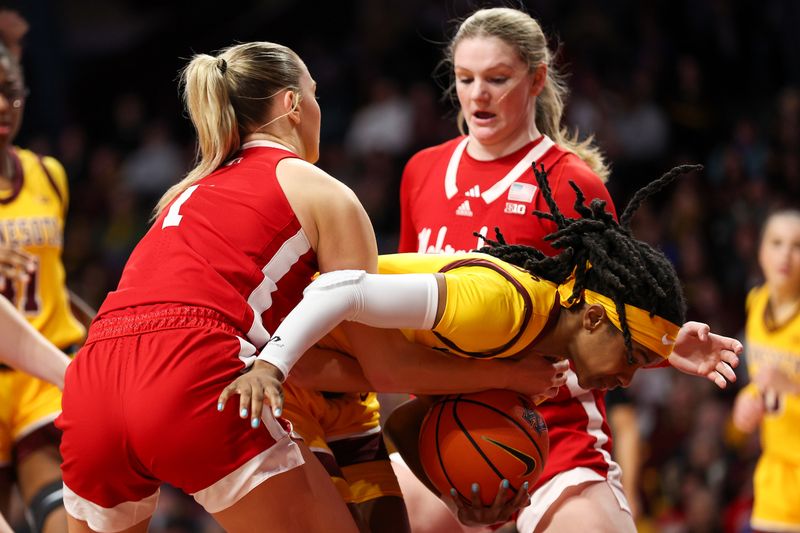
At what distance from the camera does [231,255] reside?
10.1 ft

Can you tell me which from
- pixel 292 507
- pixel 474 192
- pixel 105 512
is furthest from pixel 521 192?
pixel 105 512

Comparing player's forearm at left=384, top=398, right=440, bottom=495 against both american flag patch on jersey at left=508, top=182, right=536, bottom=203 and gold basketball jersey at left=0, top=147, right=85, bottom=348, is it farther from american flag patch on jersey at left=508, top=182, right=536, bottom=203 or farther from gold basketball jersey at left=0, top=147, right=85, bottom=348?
gold basketball jersey at left=0, top=147, right=85, bottom=348

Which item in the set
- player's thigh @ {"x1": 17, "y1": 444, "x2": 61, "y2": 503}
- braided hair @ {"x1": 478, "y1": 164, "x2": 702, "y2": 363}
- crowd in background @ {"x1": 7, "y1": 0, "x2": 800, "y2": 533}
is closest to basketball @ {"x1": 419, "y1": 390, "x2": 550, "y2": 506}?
braided hair @ {"x1": 478, "y1": 164, "x2": 702, "y2": 363}

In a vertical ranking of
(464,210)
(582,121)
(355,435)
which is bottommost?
(582,121)

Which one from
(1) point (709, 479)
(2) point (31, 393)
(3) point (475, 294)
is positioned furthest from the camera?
(1) point (709, 479)

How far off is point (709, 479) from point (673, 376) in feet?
3.09

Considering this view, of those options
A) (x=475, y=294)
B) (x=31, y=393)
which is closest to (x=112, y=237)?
(x=31, y=393)

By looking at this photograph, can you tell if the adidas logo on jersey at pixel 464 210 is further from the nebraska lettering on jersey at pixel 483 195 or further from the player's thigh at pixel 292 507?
the player's thigh at pixel 292 507

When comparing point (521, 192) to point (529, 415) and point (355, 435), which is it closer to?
point (529, 415)

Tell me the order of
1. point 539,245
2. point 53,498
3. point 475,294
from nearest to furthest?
point 475,294 < point 539,245 < point 53,498

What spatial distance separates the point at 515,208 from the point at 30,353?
5.68ft

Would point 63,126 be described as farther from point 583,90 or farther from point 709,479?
point 709,479

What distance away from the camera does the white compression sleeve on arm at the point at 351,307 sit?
2963 mm

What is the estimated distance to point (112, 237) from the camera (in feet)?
34.2
